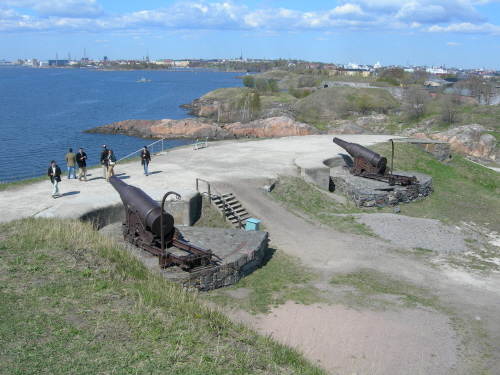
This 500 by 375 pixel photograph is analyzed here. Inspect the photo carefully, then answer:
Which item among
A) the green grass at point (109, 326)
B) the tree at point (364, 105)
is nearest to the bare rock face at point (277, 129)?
the tree at point (364, 105)

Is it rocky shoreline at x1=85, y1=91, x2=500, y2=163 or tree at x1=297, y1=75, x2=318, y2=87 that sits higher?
tree at x1=297, y1=75, x2=318, y2=87

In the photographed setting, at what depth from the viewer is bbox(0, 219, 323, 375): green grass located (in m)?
5.48

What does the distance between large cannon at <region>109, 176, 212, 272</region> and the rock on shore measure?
2131 cm

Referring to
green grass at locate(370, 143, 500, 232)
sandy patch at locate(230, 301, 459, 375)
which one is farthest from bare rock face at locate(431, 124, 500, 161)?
sandy patch at locate(230, 301, 459, 375)

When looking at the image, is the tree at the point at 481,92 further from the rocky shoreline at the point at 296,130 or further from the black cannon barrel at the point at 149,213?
the black cannon barrel at the point at 149,213

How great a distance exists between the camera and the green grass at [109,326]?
5.48 m

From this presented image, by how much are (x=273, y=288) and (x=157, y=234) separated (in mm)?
2769

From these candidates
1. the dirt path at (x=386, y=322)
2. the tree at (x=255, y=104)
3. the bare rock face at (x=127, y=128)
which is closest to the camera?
the dirt path at (x=386, y=322)

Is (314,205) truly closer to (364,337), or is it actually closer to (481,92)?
(364,337)

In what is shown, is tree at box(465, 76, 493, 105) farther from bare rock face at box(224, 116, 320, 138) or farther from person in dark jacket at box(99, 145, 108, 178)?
person in dark jacket at box(99, 145, 108, 178)

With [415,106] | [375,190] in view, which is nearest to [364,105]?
[415,106]

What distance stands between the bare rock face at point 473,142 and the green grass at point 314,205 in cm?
1778

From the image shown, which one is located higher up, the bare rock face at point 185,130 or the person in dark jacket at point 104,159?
the person in dark jacket at point 104,159

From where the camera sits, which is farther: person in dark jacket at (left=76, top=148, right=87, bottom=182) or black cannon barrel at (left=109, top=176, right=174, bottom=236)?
person in dark jacket at (left=76, top=148, right=87, bottom=182)
